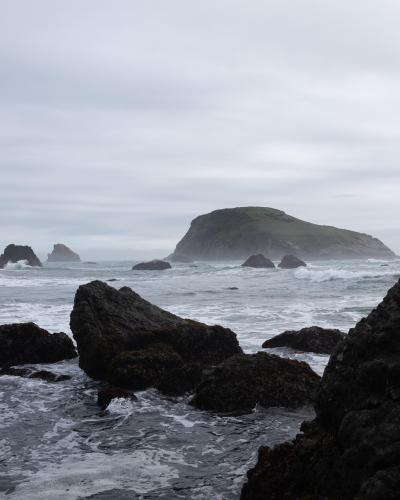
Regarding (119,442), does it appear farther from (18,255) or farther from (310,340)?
(18,255)

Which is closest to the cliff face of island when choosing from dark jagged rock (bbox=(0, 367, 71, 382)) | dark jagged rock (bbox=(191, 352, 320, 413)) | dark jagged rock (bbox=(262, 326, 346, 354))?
Result: dark jagged rock (bbox=(262, 326, 346, 354))

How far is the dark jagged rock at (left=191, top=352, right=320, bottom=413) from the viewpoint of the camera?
29.1 feet

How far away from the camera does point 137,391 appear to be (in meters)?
9.94

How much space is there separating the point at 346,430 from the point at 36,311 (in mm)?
20629

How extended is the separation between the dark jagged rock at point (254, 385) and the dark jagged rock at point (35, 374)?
12.2ft

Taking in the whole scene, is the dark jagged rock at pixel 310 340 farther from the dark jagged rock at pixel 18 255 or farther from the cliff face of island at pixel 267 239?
the cliff face of island at pixel 267 239

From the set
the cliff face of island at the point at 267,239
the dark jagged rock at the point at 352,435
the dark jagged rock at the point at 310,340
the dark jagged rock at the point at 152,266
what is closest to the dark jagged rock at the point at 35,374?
the dark jagged rock at the point at 310,340

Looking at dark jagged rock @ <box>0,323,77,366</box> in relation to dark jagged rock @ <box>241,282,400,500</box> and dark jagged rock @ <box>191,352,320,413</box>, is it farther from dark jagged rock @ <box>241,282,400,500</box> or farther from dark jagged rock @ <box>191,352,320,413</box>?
dark jagged rock @ <box>241,282,400,500</box>

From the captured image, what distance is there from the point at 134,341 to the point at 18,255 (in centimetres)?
10460

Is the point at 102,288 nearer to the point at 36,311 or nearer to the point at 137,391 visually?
the point at 137,391

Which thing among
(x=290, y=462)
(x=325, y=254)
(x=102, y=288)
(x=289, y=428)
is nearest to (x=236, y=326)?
(x=102, y=288)

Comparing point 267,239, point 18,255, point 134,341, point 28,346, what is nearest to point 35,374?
point 28,346

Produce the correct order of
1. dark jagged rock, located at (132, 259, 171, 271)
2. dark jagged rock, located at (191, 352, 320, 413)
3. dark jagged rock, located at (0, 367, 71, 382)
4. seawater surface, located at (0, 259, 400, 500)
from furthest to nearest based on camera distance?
dark jagged rock, located at (132, 259, 171, 271) → dark jagged rock, located at (0, 367, 71, 382) → dark jagged rock, located at (191, 352, 320, 413) → seawater surface, located at (0, 259, 400, 500)

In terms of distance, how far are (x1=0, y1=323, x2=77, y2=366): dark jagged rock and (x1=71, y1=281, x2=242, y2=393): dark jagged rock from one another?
4.26 feet
